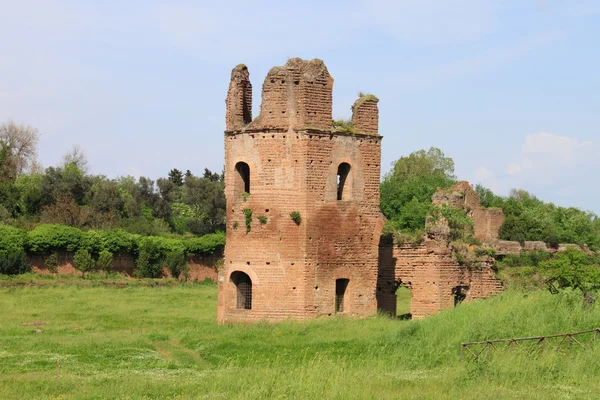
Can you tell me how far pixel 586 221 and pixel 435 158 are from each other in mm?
13915

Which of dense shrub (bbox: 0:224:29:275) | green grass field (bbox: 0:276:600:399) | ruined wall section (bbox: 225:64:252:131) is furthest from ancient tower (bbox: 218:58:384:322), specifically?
dense shrub (bbox: 0:224:29:275)

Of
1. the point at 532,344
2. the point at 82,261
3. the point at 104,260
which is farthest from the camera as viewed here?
the point at 104,260

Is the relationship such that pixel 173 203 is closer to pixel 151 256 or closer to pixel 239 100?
pixel 151 256

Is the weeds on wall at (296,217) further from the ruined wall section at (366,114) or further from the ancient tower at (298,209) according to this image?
the ruined wall section at (366,114)

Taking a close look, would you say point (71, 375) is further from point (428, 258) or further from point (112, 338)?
point (428, 258)

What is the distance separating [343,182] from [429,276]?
3.77 m

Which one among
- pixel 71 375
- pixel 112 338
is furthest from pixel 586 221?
pixel 71 375

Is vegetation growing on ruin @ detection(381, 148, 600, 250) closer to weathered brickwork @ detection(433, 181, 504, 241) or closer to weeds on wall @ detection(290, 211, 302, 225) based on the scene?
weathered brickwork @ detection(433, 181, 504, 241)

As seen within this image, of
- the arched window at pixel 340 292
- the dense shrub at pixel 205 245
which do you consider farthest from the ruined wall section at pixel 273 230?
the dense shrub at pixel 205 245

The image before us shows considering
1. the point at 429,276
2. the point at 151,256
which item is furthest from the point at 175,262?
the point at 429,276

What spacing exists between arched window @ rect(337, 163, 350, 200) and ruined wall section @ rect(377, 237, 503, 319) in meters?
2.47

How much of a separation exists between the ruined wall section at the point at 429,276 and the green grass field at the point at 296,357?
160 cm

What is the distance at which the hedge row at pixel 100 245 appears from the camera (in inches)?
1613

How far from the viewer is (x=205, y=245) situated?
159 ft
